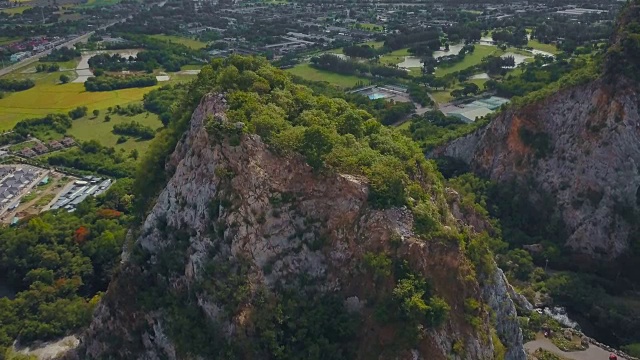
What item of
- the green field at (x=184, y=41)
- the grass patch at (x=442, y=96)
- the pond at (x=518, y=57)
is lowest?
the green field at (x=184, y=41)

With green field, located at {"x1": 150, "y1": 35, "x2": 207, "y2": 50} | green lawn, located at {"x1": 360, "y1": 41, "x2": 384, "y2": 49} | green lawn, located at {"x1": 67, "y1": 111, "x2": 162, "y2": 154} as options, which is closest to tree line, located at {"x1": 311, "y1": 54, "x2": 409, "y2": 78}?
green lawn, located at {"x1": 360, "y1": 41, "x2": 384, "y2": 49}

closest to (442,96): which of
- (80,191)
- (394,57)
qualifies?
(394,57)

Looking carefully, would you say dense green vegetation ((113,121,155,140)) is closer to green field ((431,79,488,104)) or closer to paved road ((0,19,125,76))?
green field ((431,79,488,104))

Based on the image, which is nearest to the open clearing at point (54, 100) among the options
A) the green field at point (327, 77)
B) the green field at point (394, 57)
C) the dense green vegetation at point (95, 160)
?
the dense green vegetation at point (95, 160)

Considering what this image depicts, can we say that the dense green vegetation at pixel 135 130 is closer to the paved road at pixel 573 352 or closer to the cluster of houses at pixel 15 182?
the cluster of houses at pixel 15 182

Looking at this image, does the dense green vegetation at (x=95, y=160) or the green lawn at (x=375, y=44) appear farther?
the green lawn at (x=375, y=44)

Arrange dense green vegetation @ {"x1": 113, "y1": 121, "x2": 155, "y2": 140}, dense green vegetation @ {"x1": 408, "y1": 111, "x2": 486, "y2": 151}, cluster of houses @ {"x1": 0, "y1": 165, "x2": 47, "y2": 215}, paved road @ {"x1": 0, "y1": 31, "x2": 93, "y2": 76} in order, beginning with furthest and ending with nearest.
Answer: paved road @ {"x1": 0, "y1": 31, "x2": 93, "y2": 76}, dense green vegetation @ {"x1": 113, "y1": 121, "x2": 155, "y2": 140}, cluster of houses @ {"x1": 0, "y1": 165, "x2": 47, "y2": 215}, dense green vegetation @ {"x1": 408, "y1": 111, "x2": 486, "y2": 151}
